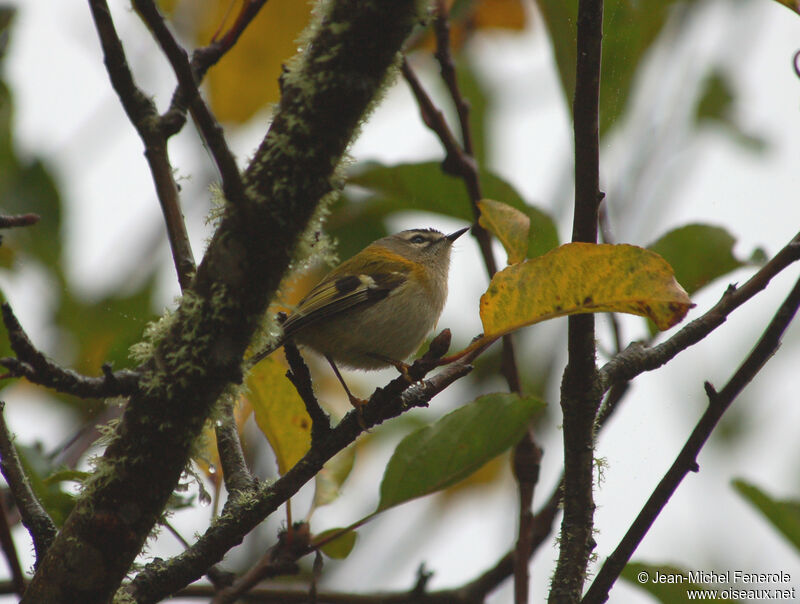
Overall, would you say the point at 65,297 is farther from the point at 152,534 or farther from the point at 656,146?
the point at 656,146

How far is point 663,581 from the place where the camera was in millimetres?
2467

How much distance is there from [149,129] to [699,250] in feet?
5.79

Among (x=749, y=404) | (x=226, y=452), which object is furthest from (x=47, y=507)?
(x=749, y=404)

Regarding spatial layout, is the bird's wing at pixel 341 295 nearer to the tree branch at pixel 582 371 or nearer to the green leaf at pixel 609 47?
the green leaf at pixel 609 47

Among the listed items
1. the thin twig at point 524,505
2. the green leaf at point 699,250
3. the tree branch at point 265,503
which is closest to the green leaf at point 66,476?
the tree branch at point 265,503

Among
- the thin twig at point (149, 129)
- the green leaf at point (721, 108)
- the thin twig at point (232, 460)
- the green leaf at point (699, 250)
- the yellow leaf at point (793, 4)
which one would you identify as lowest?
the thin twig at point (232, 460)

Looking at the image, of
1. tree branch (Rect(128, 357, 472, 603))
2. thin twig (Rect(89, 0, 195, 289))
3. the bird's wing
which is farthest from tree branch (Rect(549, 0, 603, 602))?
the bird's wing

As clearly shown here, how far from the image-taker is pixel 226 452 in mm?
2236

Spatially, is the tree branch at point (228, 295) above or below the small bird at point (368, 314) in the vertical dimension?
below

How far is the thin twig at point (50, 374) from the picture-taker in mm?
1391

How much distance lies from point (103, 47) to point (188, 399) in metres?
0.70

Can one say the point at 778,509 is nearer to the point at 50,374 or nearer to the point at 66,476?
the point at 66,476

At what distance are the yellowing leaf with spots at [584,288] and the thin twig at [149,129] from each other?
79cm

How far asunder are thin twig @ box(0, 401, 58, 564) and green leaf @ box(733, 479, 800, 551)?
7.05 ft
